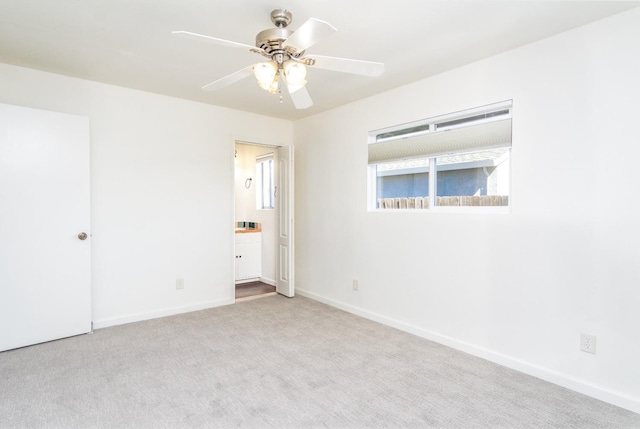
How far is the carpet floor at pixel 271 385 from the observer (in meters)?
1.96

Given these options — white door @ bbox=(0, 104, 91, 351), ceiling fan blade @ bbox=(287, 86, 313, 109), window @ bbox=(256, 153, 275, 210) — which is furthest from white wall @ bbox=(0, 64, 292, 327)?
ceiling fan blade @ bbox=(287, 86, 313, 109)

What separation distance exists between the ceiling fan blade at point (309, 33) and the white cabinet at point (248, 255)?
3999 millimetres

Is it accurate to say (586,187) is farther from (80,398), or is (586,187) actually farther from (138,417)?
(80,398)

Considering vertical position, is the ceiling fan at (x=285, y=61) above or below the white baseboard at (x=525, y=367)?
above

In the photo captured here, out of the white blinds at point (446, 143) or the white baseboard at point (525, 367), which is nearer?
the white baseboard at point (525, 367)

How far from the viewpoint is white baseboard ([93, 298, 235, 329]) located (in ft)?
11.1

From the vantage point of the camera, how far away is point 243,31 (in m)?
2.30

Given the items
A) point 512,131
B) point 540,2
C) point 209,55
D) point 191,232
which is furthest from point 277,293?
point 540,2

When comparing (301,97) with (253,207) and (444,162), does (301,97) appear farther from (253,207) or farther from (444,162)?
(253,207)

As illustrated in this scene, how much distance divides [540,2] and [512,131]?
34.9 inches

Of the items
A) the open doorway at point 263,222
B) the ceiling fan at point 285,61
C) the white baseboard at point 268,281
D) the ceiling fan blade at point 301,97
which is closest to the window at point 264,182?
→ the open doorway at point 263,222

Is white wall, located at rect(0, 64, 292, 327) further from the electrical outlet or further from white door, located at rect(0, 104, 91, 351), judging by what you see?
the electrical outlet

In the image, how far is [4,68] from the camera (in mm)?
2926

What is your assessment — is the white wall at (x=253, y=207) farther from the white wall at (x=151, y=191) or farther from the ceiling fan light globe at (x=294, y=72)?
the ceiling fan light globe at (x=294, y=72)
